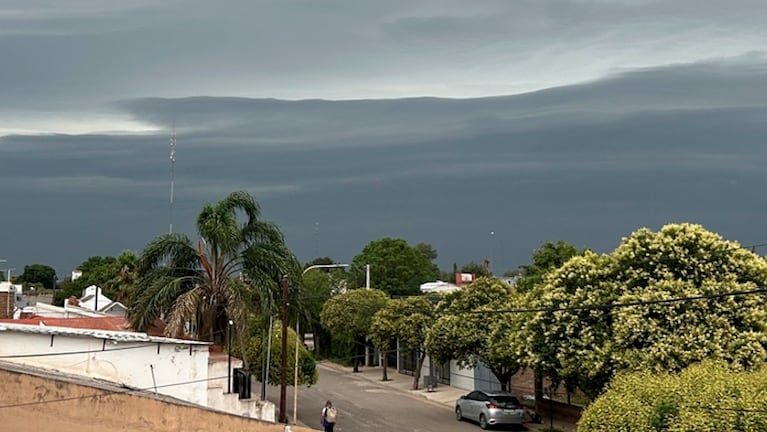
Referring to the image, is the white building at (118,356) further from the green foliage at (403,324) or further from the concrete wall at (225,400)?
the green foliage at (403,324)

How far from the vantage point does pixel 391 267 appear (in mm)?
95500

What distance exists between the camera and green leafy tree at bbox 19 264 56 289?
536 feet

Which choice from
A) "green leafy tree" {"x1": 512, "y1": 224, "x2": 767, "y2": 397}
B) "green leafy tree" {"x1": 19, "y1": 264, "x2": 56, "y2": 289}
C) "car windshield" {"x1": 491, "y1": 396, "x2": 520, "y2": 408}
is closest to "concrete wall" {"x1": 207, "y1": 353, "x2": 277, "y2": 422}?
"green leafy tree" {"x1": 512, "y1": 224, "x2": 767, "y2": 397}

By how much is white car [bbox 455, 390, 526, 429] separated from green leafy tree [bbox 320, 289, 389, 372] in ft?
75.5

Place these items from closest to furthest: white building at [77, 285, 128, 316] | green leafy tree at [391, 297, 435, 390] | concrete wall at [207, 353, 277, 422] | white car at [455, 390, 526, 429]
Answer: concrete wall at [207, 353, 277, 422], white car at [455, 390, 526, 429], green leafy tree at [391, 297, 435, 390], white building at [77, 285, 128, 316]

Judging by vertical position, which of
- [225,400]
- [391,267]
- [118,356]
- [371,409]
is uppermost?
[391,267]

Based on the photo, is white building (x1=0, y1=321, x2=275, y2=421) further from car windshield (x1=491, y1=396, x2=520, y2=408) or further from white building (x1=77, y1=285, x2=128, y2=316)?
white building (x1=77, y1=285, x2=128, y2=316)

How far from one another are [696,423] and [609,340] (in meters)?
9.10

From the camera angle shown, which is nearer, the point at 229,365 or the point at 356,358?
the point at 229,365

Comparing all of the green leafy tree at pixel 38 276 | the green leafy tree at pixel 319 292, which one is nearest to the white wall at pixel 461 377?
the green leafy tree at pixel 319 292

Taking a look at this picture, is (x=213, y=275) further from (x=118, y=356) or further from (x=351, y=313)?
(x=351, y=313)

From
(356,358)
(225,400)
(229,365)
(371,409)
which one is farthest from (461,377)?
(225,400)

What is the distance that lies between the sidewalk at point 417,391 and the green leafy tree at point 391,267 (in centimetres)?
2160

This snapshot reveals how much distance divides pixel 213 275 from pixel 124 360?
198 inches
